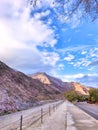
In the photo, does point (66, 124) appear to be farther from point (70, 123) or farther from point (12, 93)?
point (12, 93)

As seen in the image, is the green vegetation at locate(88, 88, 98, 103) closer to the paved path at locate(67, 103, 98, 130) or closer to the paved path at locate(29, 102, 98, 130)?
the paved path at locate(67, 103, 98, 130)

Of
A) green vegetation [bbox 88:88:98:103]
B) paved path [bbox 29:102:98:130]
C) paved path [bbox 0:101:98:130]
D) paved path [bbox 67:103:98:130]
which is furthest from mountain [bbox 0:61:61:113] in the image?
green vegetation [bbox 88:88:98:103]

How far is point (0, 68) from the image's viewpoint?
222 feet

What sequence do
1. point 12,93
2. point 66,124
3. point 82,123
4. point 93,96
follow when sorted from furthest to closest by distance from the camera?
point 93,96, point 12,93, point 82,123, point 66,124

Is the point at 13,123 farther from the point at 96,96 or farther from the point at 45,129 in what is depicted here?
the point at 96,96

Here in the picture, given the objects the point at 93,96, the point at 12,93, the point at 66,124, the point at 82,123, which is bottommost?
the point at 66,124

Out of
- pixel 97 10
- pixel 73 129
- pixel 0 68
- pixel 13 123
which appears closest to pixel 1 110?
pixel 73 129

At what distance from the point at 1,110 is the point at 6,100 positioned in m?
1.92

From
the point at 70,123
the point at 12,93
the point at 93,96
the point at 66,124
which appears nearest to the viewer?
the point at 66,124

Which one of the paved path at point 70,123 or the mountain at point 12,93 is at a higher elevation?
the mountain at point 12,93

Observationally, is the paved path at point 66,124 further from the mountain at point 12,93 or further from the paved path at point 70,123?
the mountain at point 12,93

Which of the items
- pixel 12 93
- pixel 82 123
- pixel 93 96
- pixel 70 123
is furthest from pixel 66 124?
pixel 93 96

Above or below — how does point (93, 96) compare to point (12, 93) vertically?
above

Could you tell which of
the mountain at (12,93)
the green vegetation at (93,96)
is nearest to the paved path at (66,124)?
the mountain at (12,93)
